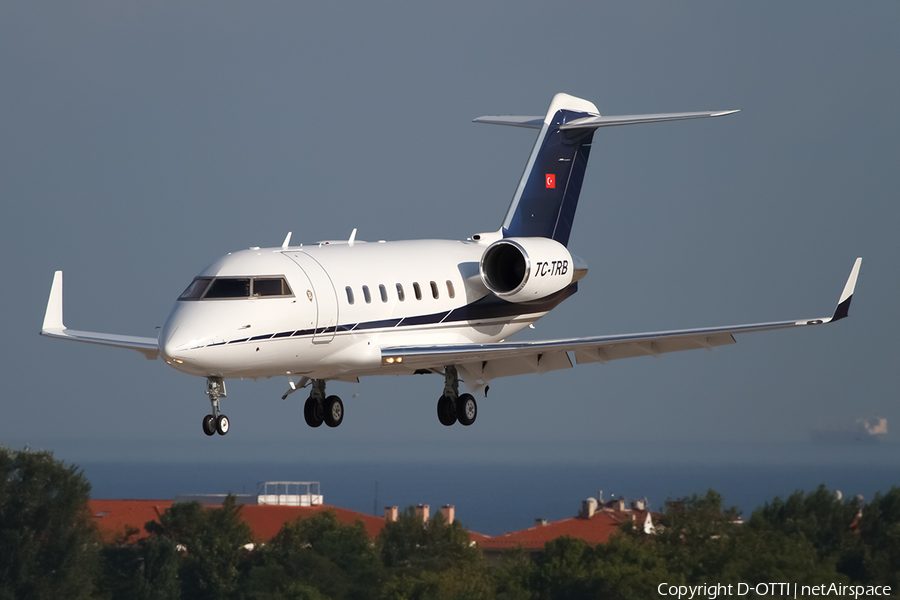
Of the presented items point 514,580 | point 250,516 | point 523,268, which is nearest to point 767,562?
point 514,580

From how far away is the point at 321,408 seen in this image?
3142 centimetres

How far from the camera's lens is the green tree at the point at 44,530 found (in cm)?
10094

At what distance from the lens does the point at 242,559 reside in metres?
107

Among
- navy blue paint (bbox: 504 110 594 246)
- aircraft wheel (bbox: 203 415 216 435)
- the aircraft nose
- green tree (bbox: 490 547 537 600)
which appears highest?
navy blue paint (bbox: 504 110 594 246)

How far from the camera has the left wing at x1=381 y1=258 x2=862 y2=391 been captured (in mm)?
28406

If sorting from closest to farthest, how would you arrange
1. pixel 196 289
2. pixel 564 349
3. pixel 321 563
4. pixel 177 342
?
pixel 177 342
pixel 196 289
pixel 564 349
pixel 321 563

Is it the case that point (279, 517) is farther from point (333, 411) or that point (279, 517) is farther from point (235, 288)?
point (235, 288)

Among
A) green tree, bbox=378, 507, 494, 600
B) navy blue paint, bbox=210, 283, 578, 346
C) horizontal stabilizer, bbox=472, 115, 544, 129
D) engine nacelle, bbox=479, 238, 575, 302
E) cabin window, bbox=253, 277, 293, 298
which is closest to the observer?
cabin window, bbox=253, 277, 293, 298

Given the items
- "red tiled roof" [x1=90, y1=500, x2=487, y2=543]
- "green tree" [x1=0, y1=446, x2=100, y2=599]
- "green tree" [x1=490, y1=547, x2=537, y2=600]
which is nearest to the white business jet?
"green tree" [x1=490, y1=547, x2=537, y2=600]

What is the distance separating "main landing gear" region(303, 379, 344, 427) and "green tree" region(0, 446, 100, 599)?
Result: 2940 inches

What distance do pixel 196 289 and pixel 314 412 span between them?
17.9 feet

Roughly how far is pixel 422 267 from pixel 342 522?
7627 cm

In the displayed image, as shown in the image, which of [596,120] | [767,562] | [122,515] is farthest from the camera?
[122,515]

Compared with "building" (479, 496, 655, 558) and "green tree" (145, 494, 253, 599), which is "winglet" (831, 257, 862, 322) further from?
"green tree" (145, 494, 253, 599)
